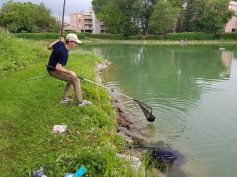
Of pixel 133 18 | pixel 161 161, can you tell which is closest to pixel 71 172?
pixel 161 161

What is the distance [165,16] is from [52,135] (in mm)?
66012

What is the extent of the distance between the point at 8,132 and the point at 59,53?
2.52 meters

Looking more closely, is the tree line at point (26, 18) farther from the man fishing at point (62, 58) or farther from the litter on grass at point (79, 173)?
the litter on grass at point (79, 173)

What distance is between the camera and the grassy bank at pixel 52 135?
5.93 meters

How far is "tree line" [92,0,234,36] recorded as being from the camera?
70562mm

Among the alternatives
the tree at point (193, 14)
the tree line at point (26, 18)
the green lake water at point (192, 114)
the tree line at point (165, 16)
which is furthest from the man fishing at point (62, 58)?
the tree at point (193, 14)

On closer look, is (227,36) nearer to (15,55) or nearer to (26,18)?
(26,18)

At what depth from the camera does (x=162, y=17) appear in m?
70.6

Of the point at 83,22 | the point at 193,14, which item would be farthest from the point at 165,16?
the point at 83,22

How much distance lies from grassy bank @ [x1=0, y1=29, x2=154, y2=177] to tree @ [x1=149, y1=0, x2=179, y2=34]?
199ft

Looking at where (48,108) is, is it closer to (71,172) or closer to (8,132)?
(8,132)

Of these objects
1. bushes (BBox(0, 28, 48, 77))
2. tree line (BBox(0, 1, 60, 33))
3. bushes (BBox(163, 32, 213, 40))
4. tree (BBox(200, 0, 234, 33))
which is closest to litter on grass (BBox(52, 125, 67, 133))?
bushes (BBox(0, 28, 48, 77))

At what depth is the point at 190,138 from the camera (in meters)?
10.2

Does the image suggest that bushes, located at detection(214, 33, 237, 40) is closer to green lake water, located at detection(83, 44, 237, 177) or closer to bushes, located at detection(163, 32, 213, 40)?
bushes, located at detection(163, 32, 213, 40)
